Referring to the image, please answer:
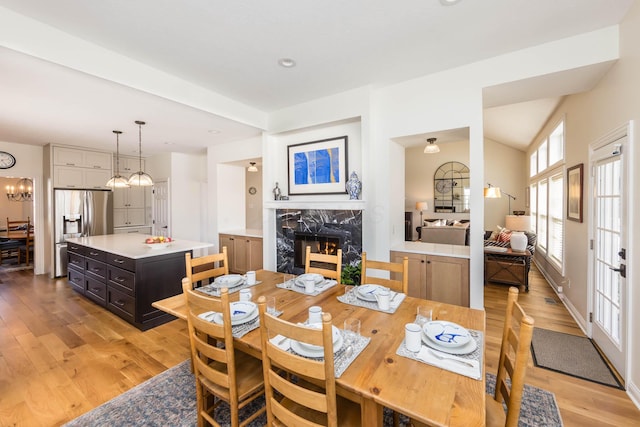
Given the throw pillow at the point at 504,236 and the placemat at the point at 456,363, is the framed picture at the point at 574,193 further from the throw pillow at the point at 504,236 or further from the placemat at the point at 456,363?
the placemat at the point at 456,363

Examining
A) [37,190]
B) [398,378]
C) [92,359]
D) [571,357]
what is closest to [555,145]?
[571,357]

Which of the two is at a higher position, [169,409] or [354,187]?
[354,187]

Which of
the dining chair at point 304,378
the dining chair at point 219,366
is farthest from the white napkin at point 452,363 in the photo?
the dining chair at point 219,366

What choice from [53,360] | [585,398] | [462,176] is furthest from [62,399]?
[462,176]

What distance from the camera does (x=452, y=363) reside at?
117cm

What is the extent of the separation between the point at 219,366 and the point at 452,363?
1.33 metres

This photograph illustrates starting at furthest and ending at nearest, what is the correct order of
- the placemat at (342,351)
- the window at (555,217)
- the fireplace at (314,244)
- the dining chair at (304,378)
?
the window at (555,217), the fireplace at (314,244), the placemat at (342,351), the dining chair at (304,378)

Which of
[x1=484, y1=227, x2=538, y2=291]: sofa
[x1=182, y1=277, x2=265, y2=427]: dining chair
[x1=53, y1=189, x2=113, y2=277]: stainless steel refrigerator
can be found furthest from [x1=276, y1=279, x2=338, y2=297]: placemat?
[x1=53, y1=189, x2=113, y2=277]: stainless steel refrigerator

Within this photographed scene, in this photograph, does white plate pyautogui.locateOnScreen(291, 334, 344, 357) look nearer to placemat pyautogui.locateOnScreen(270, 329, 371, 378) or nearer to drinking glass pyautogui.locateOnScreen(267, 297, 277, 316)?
placemat pyautogui.locateOnScreen(270, 329, 371, 378)

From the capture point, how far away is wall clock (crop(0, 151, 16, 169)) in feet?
16.8

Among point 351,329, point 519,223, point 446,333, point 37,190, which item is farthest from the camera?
point 37,190

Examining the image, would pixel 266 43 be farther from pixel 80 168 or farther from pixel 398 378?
pixel 80 168

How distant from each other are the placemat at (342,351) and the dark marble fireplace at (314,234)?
2.38 meters

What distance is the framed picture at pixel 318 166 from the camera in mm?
3865
